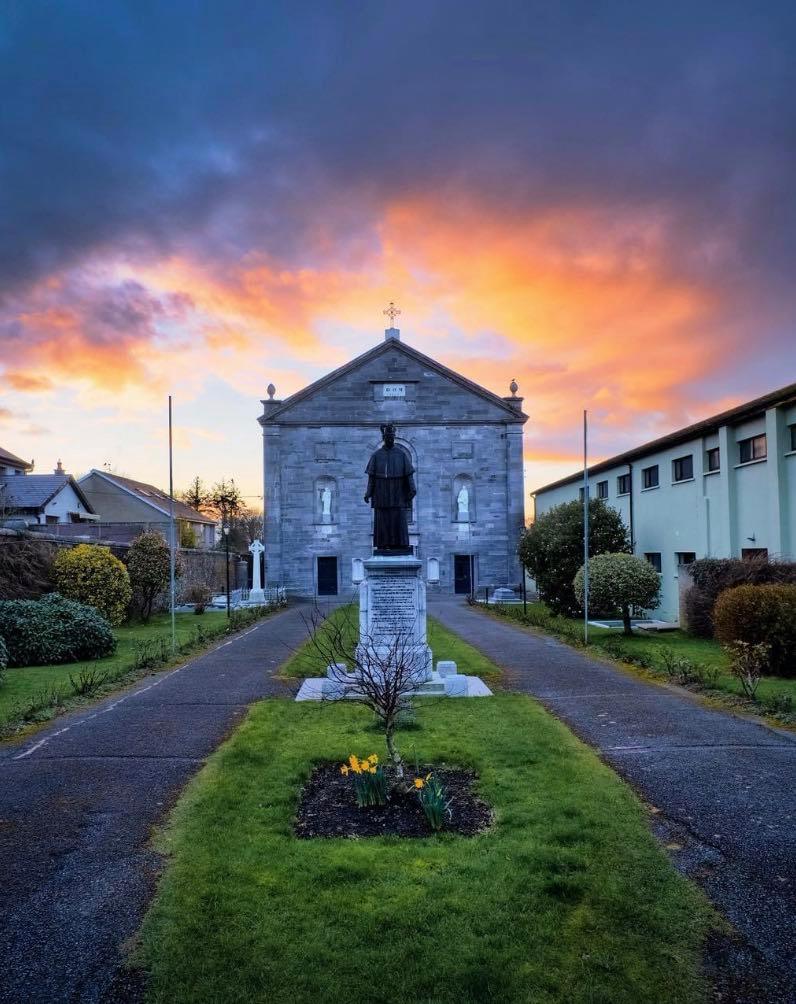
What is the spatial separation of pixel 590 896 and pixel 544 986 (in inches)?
37.0

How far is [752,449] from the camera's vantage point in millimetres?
19016

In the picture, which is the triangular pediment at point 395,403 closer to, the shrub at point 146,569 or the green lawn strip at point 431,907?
the shrub at point 146,569

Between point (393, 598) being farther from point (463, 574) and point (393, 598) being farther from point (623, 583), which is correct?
point (463, 574)

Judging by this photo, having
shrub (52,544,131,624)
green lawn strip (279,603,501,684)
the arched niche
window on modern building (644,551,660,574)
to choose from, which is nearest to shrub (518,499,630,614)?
window on modern building (644,551,660,574)

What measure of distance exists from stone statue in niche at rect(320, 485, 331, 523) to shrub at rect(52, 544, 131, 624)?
1651 cm

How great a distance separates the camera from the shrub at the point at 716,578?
1508cm

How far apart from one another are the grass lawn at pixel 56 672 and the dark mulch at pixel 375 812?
5224mm

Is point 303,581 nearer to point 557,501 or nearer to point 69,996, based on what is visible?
point 557,501

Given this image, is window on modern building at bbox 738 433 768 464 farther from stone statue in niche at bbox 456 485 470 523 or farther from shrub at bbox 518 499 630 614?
stone statue in niche at bbox 456 485 470 523

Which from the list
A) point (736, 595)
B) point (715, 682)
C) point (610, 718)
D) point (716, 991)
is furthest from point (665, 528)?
point (716, 991)

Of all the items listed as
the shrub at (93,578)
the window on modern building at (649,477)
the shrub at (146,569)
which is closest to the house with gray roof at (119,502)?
the shrub at (146,569)

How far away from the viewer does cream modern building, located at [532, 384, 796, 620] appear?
56.6 ft

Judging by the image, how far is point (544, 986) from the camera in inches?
130

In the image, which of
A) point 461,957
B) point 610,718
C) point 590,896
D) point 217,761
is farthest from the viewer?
point 610,718
